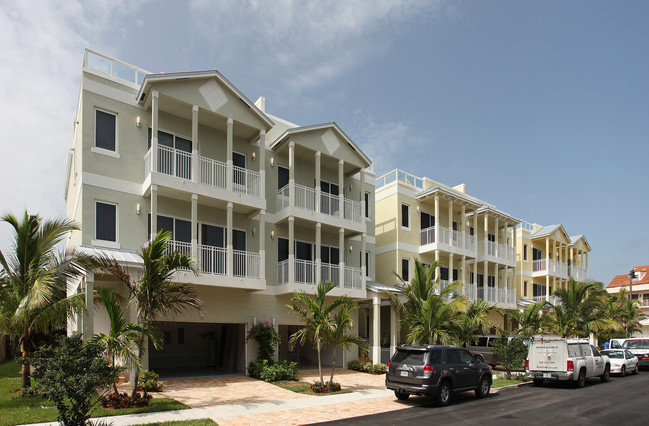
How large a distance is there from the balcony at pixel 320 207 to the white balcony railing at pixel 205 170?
72.8 inches

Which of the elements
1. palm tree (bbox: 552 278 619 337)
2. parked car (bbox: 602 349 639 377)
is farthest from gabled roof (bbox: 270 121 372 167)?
palm tree (bbox: 552 278 619 337)

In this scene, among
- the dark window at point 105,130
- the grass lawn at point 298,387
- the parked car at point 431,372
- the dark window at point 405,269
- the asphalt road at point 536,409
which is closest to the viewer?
the asphalt road at point 536,409

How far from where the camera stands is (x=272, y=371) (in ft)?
58.5

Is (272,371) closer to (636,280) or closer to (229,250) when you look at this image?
(229,250)

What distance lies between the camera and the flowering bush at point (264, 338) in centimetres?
1930

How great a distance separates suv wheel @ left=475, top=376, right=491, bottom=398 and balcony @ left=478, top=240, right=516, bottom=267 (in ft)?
54.5

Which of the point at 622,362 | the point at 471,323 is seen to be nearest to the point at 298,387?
the point at 471,323

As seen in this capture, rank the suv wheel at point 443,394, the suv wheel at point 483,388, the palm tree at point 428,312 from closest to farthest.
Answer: the suv wheel at point 443,394 → the suv wheel at point 483,388 → the palm tree at point 428,312

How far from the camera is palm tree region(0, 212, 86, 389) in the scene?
43.5 feet

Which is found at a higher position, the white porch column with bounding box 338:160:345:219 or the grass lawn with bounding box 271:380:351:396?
the white porch column with bounding box 338:160:345:219

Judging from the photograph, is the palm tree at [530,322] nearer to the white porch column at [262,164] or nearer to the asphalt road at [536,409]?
the asphalt road at [536,409]

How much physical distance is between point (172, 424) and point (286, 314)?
10.8 m

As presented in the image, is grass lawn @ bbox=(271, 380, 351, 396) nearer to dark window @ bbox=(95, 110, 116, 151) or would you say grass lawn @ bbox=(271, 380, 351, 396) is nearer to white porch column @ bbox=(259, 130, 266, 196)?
white porch column @ bbox=(259, 130, 266, 196)

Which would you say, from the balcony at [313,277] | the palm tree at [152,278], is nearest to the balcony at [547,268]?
the balcony at [313,277]
